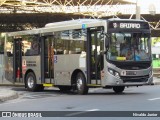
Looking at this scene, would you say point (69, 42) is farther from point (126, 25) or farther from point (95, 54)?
point (126, 25)

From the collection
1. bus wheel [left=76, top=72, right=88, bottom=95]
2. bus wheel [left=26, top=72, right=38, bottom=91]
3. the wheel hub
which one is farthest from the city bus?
the wheel hub

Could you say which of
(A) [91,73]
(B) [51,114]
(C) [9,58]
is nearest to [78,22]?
(A) [91,73]

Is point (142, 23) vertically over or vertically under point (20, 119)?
over

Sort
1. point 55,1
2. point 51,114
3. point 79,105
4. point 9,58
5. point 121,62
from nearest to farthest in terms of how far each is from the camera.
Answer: point 51,114 < point 79,105 < point 121,62 < point 9,58 < point 55,1

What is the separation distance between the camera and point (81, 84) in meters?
21.5

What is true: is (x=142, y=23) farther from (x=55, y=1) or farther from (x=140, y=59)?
(x=55, y=1)

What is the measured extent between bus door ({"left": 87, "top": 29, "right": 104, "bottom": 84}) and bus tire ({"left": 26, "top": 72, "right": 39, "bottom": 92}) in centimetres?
478

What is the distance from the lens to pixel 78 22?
2245 centimetres

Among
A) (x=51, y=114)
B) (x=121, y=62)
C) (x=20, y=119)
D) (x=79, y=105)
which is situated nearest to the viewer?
(x=20, y=119)

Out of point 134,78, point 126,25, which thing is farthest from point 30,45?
point 134,78

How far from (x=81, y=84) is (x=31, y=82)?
15.5 feet

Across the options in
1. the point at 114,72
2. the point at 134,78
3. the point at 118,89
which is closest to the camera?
the point at 114,72

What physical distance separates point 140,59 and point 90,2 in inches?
1369

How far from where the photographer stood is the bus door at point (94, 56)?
2084 cm
